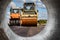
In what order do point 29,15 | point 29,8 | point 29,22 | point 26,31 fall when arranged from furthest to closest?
point 29,8 → point 29,15 → point 29,22 → point 26,31

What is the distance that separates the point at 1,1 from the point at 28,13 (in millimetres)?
4521

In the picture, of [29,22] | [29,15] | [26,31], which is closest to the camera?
[26,31]

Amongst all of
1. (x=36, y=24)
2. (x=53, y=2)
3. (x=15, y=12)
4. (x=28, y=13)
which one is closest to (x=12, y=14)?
(x=15, y=12)

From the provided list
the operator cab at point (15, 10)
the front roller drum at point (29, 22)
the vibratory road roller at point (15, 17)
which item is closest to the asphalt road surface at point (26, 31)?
the front roller drum at point (29, 22)

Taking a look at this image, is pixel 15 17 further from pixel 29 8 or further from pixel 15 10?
pixel 29 8

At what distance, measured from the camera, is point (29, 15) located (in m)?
6.68

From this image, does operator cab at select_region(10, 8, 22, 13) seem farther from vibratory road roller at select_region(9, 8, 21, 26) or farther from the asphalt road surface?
the asphalt road surface

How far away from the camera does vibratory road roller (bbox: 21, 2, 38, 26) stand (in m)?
6.52

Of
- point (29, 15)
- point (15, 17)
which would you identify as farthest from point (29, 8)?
point (15, 17)

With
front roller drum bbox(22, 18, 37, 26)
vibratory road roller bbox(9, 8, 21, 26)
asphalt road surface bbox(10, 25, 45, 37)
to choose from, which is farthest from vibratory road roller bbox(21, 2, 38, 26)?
asphalt road surface bbox(10, 25, 45, 37)

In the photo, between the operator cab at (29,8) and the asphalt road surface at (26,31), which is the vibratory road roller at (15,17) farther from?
the asphalt road surface at (26,31)

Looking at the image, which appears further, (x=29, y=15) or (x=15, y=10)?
(x=15, y=10)

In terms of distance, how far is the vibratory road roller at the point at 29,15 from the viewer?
21.4 feet

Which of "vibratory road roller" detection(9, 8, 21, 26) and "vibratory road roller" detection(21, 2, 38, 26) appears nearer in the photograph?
"vibratory road roller" detection(21, 2, 38, 26)
